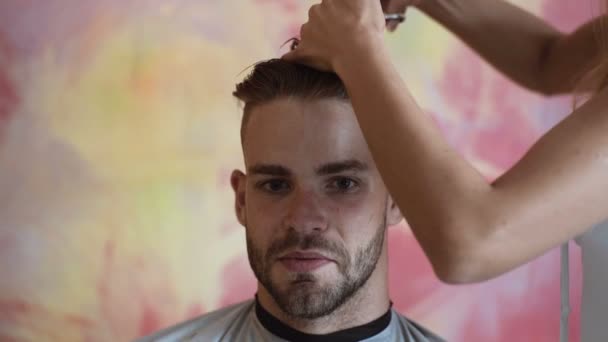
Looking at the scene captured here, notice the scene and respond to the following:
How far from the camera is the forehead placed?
146 centimetres

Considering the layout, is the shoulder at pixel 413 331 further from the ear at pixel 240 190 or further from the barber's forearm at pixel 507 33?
the barber's forearm at pixel 507 33

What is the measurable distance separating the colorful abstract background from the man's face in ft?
1.46

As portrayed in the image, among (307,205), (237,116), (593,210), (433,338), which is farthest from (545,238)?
(237,116)

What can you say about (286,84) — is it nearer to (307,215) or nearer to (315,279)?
(307,215)

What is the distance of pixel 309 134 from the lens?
146 centimetres

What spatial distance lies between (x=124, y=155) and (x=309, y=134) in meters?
0.64

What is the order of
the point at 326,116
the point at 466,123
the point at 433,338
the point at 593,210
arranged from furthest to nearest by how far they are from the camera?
the point at 466,123, the point at 433,338, the point at 326,116, the point at 593,210

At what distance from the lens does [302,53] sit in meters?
1.33

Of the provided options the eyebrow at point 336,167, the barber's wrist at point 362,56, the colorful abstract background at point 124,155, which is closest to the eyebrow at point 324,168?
the eyebrow at point 336,167

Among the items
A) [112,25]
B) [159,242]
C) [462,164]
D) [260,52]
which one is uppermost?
[112,25]

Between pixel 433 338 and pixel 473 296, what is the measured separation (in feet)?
1.63

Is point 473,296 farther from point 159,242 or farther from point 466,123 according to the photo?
point 159,242

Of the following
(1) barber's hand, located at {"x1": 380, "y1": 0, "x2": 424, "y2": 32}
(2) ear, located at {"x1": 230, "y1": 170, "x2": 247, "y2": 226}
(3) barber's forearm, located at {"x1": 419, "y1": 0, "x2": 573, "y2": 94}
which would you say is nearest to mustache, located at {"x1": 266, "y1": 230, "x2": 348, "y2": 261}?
(2) ear, located at {"x1": 230, "y1": 170, "x2": 247, "y2": 226}

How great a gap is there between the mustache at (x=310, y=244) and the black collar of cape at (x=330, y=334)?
0.17m
